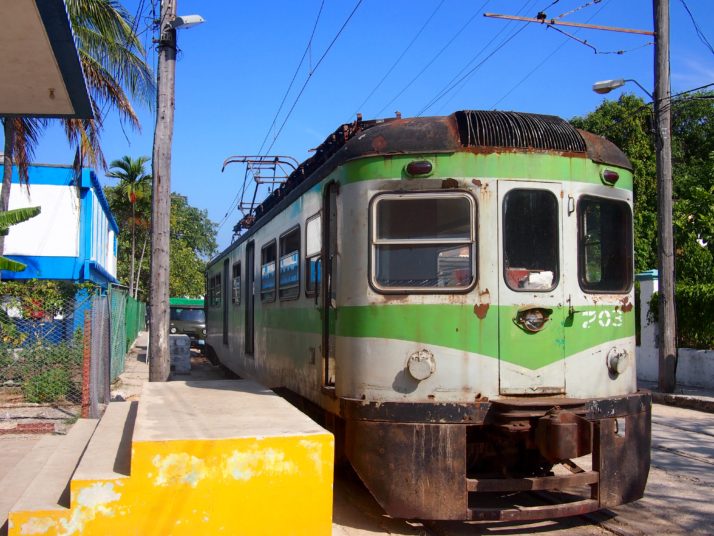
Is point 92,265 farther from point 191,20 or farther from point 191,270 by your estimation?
point 191,270

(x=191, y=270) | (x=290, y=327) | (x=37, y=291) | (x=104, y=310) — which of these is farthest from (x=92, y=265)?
(x=191, y=270)

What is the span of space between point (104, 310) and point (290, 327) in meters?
4.12

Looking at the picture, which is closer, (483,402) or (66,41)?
(483,402)

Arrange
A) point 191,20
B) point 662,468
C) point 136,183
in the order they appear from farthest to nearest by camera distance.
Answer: point 136,183 < point 191,20 < point 662,468

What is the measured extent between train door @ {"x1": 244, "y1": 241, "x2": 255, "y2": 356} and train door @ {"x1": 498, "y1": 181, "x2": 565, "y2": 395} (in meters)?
5.88

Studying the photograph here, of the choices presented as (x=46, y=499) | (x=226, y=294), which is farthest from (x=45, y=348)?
(x=46, y=499)

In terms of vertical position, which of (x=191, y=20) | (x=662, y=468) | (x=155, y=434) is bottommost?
(x=662, y=468)

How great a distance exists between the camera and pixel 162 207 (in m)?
9.44

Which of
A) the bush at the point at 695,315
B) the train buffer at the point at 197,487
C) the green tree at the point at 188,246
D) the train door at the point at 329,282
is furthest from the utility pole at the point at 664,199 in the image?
the green tree at the point at 188,246

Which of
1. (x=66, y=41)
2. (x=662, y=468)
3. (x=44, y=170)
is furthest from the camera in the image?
(x=44, y=170)

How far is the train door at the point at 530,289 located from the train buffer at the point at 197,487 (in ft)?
5.36

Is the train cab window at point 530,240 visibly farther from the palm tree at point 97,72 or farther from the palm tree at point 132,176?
the palm tree at point 132,176

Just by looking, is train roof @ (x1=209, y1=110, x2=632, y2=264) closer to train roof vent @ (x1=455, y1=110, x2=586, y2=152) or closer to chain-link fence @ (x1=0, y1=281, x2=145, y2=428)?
train roof vent @ (x1=455, y1=110, x2=586, y2=152)

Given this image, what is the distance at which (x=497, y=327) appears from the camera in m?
5.59
